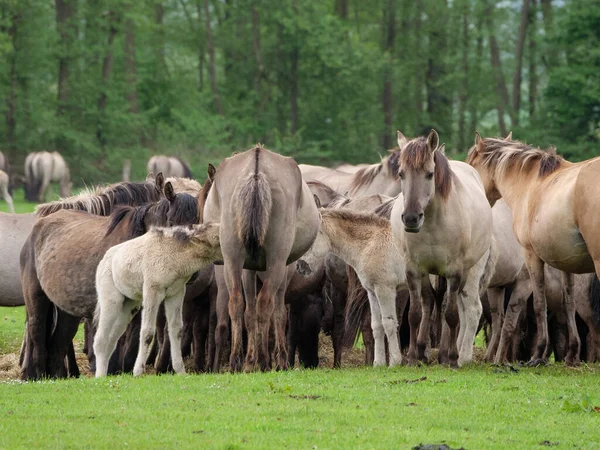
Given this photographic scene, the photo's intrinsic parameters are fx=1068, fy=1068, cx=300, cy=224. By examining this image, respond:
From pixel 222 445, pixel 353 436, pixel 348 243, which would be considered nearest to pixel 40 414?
pixel 222 445

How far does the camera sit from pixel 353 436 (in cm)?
702

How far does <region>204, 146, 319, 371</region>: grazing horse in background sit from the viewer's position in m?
10.1

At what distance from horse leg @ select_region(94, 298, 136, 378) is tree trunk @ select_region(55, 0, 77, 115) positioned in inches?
1406

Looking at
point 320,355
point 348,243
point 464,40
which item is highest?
point 464,40

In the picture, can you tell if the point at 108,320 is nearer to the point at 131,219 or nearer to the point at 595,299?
the point at 131,219

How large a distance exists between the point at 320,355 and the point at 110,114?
31.9 meters

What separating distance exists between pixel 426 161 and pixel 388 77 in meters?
35.9

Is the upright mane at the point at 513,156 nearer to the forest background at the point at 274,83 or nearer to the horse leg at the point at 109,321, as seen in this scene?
the horse leg at the point at 109,321

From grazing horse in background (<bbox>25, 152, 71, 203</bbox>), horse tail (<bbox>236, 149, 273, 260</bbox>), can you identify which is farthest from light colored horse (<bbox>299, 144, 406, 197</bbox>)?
grazing horse in background (<bbox>25, 152, 71, 203</bbox>)

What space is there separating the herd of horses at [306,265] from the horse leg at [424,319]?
0.02 meters

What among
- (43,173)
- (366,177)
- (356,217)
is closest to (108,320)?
(356,217)

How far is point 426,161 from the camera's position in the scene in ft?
33.2

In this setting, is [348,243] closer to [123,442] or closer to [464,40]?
[123,442]

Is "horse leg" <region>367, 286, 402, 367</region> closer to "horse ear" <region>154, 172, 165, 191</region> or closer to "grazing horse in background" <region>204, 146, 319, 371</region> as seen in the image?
"grazing horse in background" <region>204, 146, 319, 371</region>
